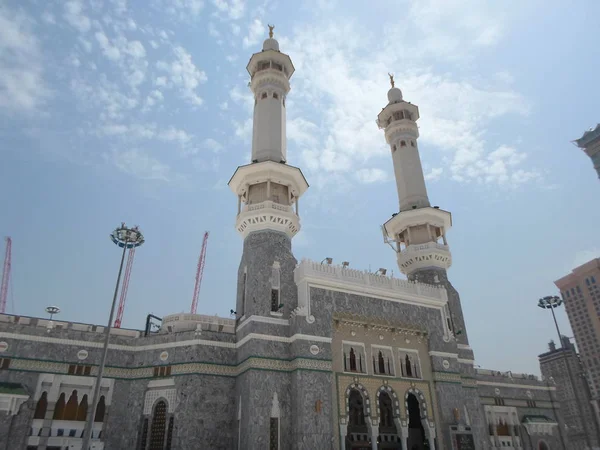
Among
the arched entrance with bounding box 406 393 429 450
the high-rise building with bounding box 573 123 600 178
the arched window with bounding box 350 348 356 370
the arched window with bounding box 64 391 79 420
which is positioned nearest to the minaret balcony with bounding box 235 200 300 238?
the arched window with bounding box 350 348 356 370

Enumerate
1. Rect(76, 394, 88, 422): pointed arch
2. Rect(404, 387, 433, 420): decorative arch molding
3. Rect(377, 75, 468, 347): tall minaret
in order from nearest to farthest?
Rect(76, 394, 88, 422): pointed arch < Rect(404, 387, 433, 420): decorative arch molding < Rect(377, 75, 468, 347): tall minaret

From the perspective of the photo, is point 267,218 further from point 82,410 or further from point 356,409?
point 82,410

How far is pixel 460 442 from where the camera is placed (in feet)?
84.1

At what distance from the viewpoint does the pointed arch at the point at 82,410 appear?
2370cm

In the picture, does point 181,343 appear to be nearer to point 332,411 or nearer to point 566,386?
point 332,411

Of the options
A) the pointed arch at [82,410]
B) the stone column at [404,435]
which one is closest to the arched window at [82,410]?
the pointed arch at [82,410]

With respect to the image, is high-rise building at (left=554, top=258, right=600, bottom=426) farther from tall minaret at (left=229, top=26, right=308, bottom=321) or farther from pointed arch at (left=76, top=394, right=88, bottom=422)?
pointed arch at (left=76, top=394, right=88, bottom=422)

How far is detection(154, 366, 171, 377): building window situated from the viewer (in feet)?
82.2

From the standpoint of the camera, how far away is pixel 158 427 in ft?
78.7

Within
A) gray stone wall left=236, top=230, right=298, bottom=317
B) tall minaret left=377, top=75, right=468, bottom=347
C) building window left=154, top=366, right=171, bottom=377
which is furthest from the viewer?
tall minaret left=377, top=75, right=468, bottom=347

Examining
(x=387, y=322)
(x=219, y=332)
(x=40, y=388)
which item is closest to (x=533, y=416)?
(x=387, y=322)

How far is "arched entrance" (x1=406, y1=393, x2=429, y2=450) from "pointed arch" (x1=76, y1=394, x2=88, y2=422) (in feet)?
58.2

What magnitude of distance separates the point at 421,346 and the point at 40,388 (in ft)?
69.5

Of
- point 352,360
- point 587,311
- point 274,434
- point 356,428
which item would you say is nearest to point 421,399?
point 356,428
